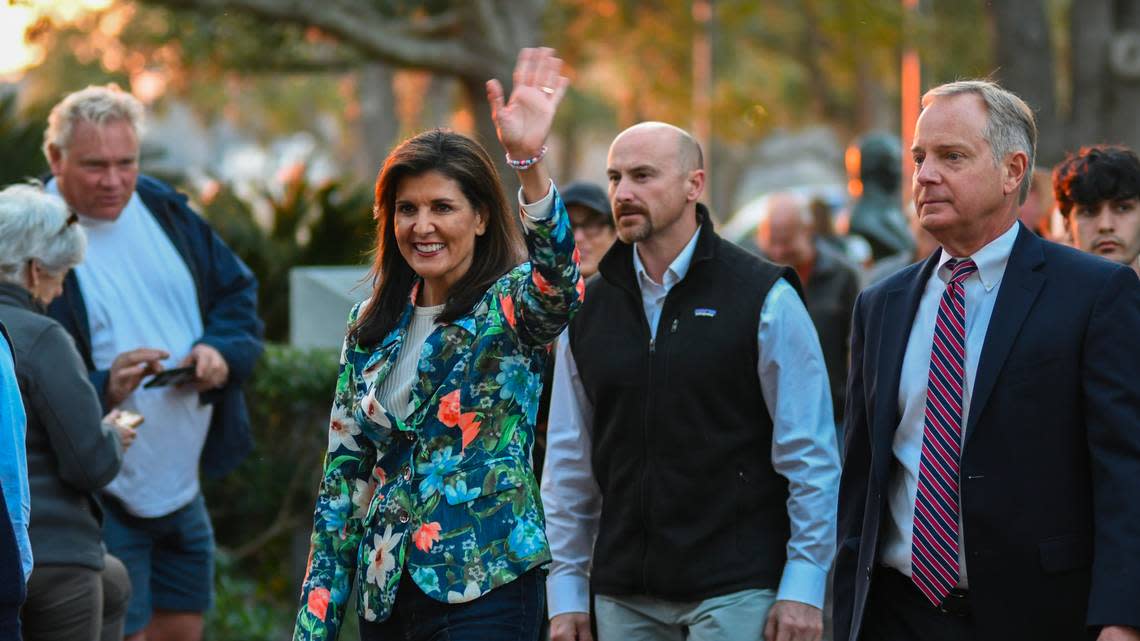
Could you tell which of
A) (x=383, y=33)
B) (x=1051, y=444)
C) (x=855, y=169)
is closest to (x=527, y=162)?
(x=1051, y=444)

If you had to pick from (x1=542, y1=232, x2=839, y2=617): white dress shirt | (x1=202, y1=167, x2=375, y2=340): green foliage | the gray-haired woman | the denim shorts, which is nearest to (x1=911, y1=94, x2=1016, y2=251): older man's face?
(x1=542, y1=232, x2=839, y2=617): white dress shirt

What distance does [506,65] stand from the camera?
54.6 feet

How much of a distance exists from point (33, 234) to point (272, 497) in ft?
11.9

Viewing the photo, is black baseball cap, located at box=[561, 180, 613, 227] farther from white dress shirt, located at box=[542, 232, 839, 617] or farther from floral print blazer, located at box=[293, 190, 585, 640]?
floral print blazer, located at box=[293, 190, 585, 640]

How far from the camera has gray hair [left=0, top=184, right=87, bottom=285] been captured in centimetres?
527

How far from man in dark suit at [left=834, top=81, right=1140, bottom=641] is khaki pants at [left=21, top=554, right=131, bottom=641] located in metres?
2.49

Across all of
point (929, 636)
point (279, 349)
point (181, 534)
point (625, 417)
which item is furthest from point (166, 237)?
point (929, 636)

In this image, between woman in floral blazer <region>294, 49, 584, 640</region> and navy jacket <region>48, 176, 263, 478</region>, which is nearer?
woman in floral blazer <region>294, 49, 584, 640</region>

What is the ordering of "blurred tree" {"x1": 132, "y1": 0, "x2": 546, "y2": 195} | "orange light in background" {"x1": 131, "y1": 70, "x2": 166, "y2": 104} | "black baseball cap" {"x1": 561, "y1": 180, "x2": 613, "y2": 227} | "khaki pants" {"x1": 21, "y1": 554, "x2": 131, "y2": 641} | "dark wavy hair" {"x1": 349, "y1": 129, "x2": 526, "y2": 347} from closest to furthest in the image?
"dark wavy hair" {"x1": 349, "y1": 129, "x2": 526, "y2": 347} → "khaki pants" {"x1": 21, "y1": 554, "x2": 131, "y2": 641} → "black baseball cap" {"x1": 561, "y1": 180, "x2": 613, "y2": 227} → "blurred tree" {"x1": 132, "y1": 0, "x2": 546, "y2": 195} → "orange light in background" {"x1": 131, "y1": 70, "x2": 166, "y2": 104}

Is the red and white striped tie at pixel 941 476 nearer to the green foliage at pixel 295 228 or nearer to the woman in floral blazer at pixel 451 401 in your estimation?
the woman in floral blazer at pixel 451 401

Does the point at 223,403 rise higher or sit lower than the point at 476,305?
lower

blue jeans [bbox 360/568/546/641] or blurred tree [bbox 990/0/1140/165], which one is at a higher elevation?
blurred tree [bbox 990/0/1140/165]

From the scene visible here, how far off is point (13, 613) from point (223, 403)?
3.04m

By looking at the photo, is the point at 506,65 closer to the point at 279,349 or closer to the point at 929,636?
the point at 279,349
